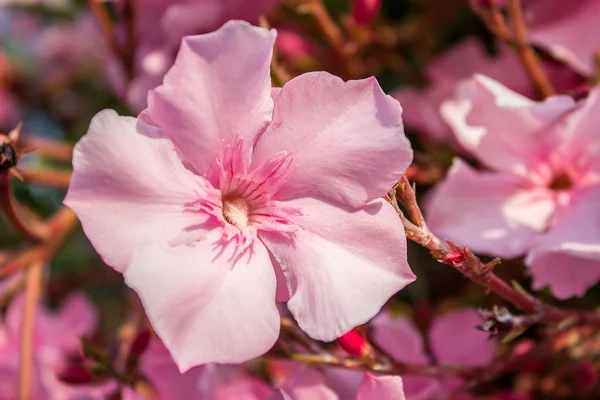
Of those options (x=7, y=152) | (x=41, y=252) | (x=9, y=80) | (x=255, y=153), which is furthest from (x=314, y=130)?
(x=9, y=80)

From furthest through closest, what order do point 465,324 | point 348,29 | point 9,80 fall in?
point 9,80
point 348,29
point 465,324

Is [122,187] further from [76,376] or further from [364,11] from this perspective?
[364,11]

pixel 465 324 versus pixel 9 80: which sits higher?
pixel 465 324

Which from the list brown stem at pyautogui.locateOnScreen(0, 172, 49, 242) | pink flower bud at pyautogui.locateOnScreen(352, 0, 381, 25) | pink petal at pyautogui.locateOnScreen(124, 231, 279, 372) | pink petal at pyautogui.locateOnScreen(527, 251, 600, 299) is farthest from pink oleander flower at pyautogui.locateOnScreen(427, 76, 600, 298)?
brown stem at pyautogui.locateOnScreen(0, 172, 49, 242)

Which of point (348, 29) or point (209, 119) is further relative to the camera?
point (348, 29)

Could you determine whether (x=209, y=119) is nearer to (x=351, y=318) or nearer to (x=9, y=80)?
(x=351, y=318)

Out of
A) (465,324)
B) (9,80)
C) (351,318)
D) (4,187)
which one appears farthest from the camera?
(9,80)

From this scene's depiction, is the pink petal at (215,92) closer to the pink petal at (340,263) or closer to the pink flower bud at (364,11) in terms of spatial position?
the pink petal at (340,263)

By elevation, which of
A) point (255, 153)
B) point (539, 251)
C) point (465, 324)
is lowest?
point (465, 324)

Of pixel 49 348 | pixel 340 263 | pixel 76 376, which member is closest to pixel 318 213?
pixel 340 263
